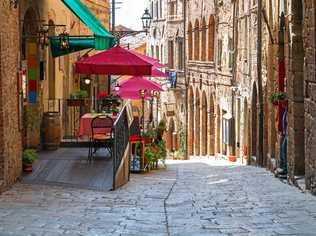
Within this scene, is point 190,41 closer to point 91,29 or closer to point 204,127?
point 204,127

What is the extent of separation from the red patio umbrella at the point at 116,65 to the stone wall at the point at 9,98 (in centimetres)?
257

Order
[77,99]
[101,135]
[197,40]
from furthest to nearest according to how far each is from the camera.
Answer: [197,40], [77,99], [101,135]

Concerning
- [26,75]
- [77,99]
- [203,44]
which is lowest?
[77,99]

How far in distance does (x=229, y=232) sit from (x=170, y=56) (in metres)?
32.0

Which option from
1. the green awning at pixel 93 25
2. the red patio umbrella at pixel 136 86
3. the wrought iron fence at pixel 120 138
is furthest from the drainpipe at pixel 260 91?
the wrought iron fence at pixel 120 138

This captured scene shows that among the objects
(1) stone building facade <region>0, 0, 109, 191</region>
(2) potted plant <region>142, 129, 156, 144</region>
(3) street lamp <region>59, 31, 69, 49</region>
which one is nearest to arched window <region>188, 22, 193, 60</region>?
(1) stone building facade <region>0, 0, 109, 191</region>

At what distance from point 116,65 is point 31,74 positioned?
2.29 meters

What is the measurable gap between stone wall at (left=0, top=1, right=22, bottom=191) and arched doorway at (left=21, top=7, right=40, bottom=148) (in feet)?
9.18

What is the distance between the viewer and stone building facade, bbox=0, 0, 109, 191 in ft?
37.2

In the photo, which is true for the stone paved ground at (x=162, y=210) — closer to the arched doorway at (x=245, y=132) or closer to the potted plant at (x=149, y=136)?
the potted plant at (x=149, y=136)

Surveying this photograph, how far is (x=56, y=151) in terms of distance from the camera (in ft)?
51.8

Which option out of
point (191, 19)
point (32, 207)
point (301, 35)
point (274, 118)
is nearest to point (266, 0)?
point (274, 118)

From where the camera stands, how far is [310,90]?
11289 millimetres

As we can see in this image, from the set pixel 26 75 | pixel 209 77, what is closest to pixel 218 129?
pixel 209 77
